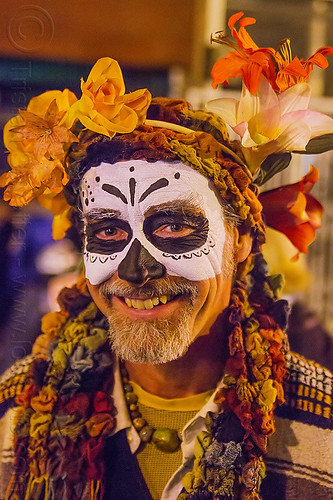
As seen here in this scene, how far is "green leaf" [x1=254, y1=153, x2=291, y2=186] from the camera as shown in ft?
3.46

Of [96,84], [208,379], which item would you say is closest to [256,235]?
[208,379]

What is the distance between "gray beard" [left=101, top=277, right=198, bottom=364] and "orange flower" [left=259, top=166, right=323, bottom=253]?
0.25 m

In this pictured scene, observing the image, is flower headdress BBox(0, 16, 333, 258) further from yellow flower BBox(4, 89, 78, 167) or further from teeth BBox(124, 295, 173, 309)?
teeth BBox(124, 295, 173, 309)

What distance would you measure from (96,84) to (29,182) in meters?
0.22

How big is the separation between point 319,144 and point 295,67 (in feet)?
0.52

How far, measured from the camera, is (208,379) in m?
1.10

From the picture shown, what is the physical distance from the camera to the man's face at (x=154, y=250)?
1.00m

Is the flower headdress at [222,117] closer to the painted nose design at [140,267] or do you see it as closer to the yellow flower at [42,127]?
the yellow flower at [42,127]

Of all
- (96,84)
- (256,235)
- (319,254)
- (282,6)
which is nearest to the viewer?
(96,84)

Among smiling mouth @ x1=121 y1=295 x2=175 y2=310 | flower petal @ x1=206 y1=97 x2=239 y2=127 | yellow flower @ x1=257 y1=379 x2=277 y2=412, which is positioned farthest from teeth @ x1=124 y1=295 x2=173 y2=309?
flower petal @ x1=206 y1=97 x2=239 y2=127

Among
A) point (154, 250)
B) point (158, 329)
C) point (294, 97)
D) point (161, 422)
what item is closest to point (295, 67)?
point (294, 97)

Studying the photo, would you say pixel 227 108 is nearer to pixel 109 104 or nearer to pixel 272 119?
pixel 272 119

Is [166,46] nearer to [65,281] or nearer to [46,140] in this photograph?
[46,140]

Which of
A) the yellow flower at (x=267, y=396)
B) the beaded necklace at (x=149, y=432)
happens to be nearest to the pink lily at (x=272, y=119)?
the yellow flower at (x=267, y=396)
